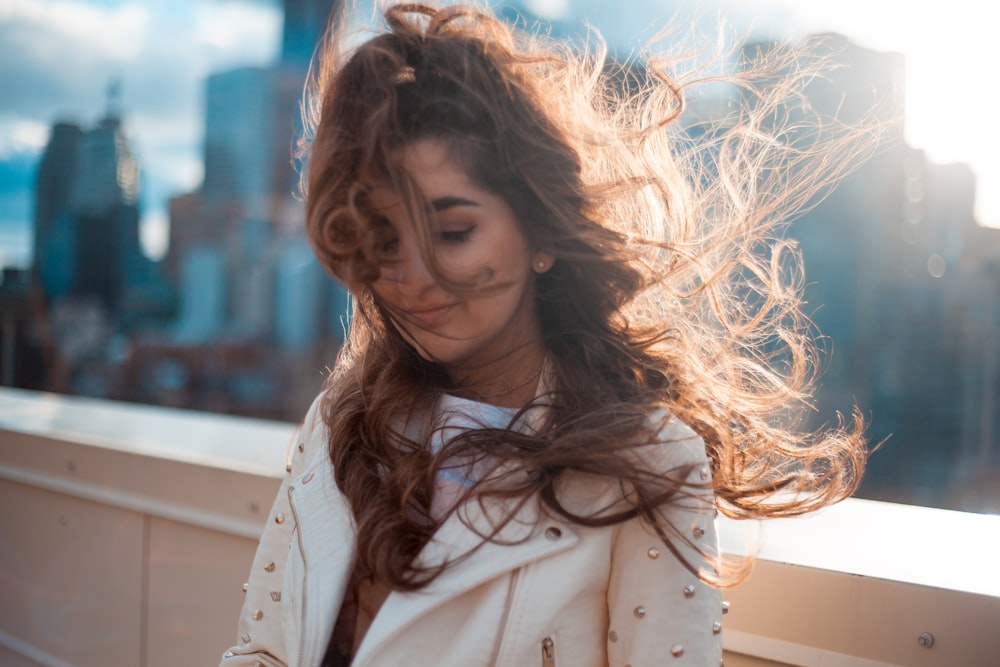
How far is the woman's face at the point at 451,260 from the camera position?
2.33ft

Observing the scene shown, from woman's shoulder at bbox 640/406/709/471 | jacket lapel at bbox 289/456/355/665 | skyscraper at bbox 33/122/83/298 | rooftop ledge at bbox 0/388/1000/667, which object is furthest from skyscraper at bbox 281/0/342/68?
woman's shoulder at bbox 640/406/709/471

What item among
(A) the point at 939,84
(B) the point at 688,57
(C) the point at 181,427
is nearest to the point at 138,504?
(C) the point at 181,427

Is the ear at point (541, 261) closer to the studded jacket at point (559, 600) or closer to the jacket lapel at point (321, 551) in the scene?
the studded jacket at point (559, 600)

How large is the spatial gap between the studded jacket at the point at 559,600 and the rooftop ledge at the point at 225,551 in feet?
0.73

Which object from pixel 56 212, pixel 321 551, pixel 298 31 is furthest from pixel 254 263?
pixel 321 551

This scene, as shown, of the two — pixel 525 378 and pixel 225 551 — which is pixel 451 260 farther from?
pixel 225 551

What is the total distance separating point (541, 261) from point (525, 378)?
0.14 meters

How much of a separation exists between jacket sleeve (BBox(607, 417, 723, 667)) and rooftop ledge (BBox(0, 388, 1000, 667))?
219 mm

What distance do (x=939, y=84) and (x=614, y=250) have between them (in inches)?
35.9

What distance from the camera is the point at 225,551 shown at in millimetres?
1379

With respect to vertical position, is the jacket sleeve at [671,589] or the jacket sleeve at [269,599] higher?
the jacket sleeve at [671,589]

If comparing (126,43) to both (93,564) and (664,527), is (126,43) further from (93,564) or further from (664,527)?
(664,527)

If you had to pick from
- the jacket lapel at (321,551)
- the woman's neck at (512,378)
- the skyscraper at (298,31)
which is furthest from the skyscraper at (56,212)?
the skyscraper at (298,31)

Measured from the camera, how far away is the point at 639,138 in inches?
34.9
